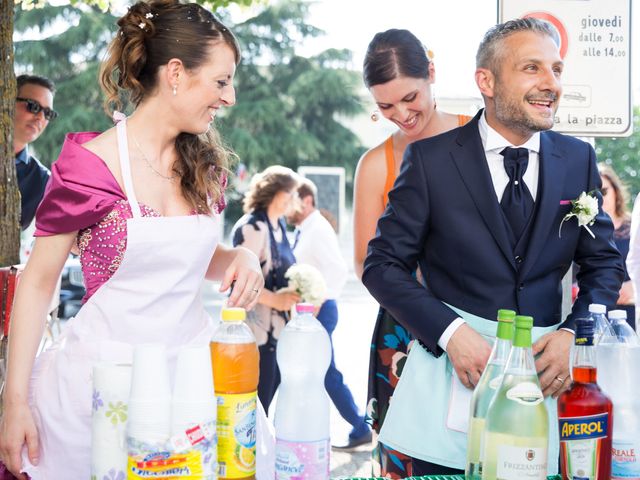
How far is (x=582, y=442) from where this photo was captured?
1.75 m

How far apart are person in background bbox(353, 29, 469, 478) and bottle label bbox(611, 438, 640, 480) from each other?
120 cm

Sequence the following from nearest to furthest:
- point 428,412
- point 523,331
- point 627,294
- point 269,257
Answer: point 523,331
point 428,412
point 627,294
point 269,257

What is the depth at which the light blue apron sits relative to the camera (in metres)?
2.29

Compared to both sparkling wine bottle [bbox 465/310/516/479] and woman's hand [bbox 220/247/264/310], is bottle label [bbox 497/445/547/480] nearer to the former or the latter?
sparkling wine bottle [bbox 465/310/516/479]

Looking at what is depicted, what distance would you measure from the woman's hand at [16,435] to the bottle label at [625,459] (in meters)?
1.44

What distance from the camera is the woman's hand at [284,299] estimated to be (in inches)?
240

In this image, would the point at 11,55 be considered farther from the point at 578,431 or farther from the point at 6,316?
the point at 578,431

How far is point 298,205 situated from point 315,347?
17.7 feet

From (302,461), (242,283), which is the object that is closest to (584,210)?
(242,283)

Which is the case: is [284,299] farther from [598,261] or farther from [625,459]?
[625,459]

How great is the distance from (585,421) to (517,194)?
854mm

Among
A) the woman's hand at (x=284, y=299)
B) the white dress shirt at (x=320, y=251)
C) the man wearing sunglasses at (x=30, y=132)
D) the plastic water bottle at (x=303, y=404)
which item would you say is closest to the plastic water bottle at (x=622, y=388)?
the plastic water bottle at (x=303, y=404)

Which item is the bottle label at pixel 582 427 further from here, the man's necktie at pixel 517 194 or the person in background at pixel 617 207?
the person in background at pixel 617 207

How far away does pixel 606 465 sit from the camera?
1.78m
